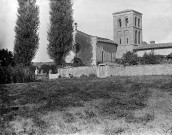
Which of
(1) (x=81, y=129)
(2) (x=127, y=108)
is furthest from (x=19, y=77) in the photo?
(1) (x=81, y=129)

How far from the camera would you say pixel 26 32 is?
1588 inches

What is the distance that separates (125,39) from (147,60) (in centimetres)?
2599

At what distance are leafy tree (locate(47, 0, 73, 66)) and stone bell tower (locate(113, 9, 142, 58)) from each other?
19.8 meters

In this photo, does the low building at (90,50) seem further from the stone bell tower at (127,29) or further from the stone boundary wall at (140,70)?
the stone boundary wall at (140,70)

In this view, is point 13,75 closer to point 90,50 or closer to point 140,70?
point 140,70

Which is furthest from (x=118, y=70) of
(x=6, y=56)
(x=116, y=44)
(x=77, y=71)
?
(x=116, y=44)

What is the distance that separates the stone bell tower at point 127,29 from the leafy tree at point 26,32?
83.7 ft

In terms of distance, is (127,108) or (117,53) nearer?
(127,108)

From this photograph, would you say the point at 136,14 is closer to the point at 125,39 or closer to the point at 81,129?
the point at 125,39

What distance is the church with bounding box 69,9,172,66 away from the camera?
52.8 meters

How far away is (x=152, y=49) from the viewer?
52781 mm

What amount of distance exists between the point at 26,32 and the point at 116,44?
24.5 metres

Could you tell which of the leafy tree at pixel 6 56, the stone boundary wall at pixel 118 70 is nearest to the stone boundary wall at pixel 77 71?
the stone boundary wall at pixel 118 70

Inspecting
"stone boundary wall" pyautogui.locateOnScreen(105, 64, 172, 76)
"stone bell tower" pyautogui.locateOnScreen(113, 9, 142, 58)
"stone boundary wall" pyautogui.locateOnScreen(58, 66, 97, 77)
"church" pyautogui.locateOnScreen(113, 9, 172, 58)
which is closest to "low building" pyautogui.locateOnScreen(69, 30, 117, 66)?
"church" pyautogui.locateOnScreen(113, 9, 172, 58)
